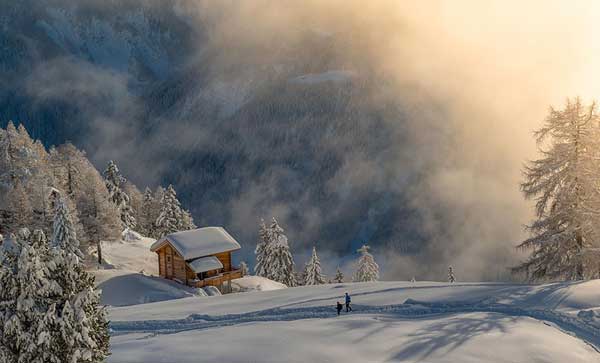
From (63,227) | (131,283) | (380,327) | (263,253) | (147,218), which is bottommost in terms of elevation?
(380,327)

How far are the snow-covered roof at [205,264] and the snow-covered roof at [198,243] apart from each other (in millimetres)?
544

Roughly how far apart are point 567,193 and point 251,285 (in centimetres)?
3097

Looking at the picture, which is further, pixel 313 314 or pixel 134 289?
pixel 134 289

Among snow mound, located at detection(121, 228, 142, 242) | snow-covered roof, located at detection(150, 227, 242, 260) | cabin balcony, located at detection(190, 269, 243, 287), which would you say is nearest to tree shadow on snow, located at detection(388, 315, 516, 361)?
cabin balcony, located at detection(190, 269, 243, 287)

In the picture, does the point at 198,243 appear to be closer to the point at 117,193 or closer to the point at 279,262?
the point at 279,262

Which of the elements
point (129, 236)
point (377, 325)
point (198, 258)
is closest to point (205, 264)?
point (198, 258)

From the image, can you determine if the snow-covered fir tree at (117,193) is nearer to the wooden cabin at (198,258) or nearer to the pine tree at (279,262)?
the pine tree at (279,262)

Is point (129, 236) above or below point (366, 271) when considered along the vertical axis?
above

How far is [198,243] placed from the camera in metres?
A: 47.9

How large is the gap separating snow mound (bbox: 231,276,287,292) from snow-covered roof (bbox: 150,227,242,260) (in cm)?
369

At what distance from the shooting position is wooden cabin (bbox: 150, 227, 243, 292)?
4638 centimetres

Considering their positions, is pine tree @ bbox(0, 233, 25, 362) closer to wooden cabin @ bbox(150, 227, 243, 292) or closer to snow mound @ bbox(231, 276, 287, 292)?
wooden cabin @ bbox(150, 227, 243, 292)

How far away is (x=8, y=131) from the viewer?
47.7 metres

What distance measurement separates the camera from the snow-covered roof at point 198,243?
46.5 meters
